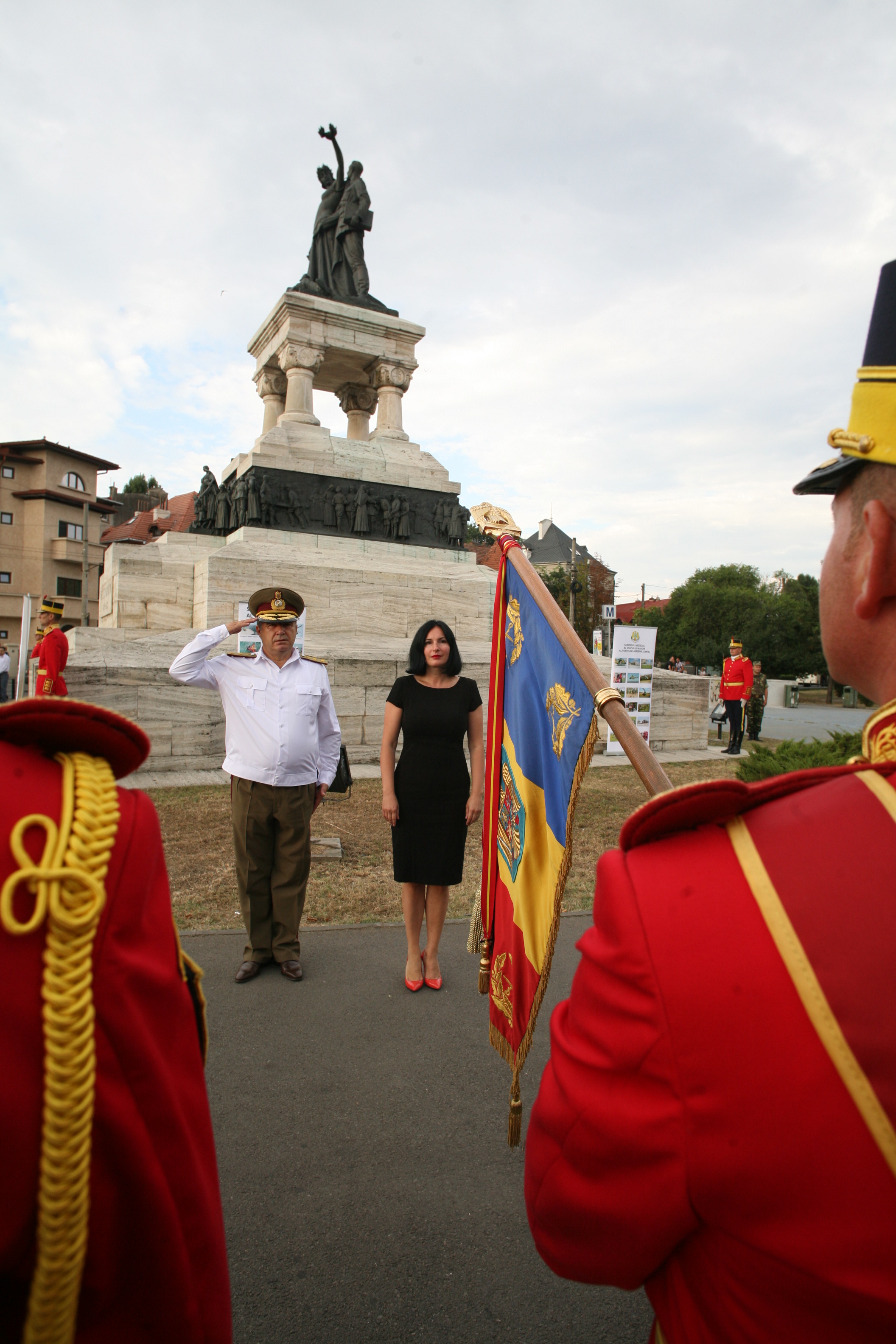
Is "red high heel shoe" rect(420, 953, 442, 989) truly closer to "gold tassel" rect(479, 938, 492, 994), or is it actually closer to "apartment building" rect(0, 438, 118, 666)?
"gold tassel" rect(479, 938, 492, 994)

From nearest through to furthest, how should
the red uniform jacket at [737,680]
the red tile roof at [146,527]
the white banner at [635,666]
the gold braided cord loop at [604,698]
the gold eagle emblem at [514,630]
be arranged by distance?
the gold braided cord loop at [604,698]
the gold eagle emblem at [514,630]
the white banner at [635,666]
the red uniform jacket at [737,680]
the red tile roof at [146,527]

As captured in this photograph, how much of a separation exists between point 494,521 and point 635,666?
36.7 feet

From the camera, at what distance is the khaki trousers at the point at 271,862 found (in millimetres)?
4664

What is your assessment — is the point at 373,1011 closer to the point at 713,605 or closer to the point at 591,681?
the point at 591,681

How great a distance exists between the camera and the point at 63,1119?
85 centimetres

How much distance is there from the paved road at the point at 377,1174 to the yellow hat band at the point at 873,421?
2416mm

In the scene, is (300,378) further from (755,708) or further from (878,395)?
(878,395)

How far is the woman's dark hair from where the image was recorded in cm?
471

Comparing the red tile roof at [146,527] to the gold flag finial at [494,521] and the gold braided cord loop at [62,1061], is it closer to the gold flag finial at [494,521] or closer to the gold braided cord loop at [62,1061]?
the gold flag finial at [494,521]

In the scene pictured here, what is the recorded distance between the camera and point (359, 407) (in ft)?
60.4

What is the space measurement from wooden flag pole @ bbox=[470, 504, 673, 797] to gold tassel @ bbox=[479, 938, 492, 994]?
48.2 inches

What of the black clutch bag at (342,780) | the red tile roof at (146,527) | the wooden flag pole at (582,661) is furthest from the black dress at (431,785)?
the red tile roof at (146,527)

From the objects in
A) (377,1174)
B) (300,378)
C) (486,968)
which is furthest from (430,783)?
(300,378)

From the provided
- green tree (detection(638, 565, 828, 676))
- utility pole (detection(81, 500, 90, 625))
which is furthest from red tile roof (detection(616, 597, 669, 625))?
utility pole (detection(81, 500, 90, 625))
